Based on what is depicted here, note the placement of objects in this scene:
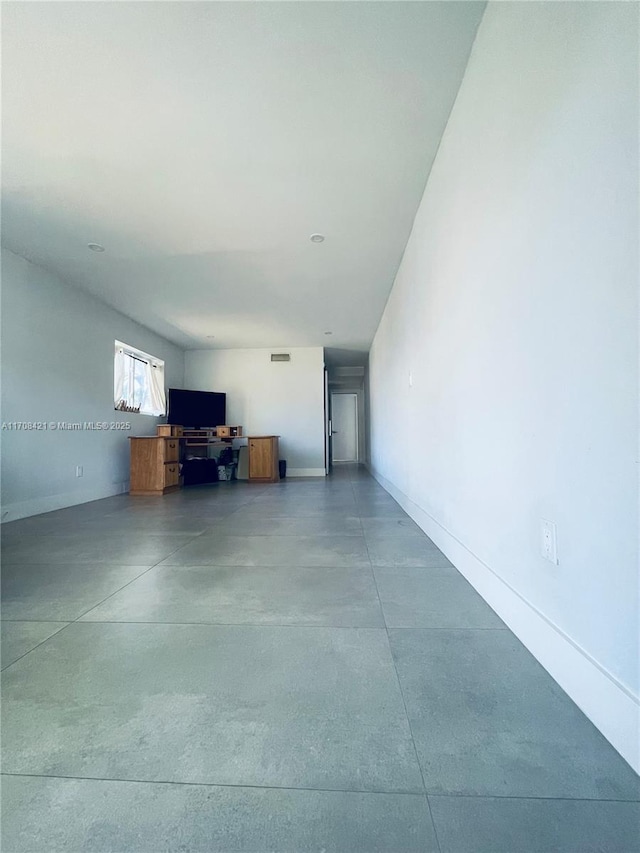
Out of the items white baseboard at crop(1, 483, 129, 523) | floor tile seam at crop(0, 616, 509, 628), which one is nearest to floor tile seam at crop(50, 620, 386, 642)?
floor tile seam at crop(0, 616, 509, 628)

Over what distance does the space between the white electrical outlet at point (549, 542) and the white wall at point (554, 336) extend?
0.02 m

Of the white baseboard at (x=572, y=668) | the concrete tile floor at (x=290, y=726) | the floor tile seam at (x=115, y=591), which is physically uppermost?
the white baseboard at (x=572, y=668)

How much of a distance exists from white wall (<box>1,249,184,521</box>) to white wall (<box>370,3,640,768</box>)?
12.8 ft

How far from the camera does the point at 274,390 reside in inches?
284

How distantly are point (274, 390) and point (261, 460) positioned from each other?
1.53m

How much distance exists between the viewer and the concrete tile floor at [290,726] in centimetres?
65

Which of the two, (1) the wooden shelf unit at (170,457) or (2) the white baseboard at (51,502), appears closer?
(2) the white baseboard at (51,502)

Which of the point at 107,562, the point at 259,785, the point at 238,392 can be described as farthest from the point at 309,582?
the point at 238,392

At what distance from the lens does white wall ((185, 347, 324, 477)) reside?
7.19 m

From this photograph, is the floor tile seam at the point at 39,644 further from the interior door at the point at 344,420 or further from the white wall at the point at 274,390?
the interior door at the point at 344,420

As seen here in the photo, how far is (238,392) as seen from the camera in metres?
7.20

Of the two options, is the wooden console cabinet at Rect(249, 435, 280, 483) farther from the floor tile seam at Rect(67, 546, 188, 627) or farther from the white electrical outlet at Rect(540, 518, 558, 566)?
the white electrical outlet at Rect(540, 518, 558, 566)

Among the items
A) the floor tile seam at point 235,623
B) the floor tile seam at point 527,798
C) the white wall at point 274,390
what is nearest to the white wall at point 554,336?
the floor tile seam at point 527,798

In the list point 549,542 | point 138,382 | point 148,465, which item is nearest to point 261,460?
point 148,465
